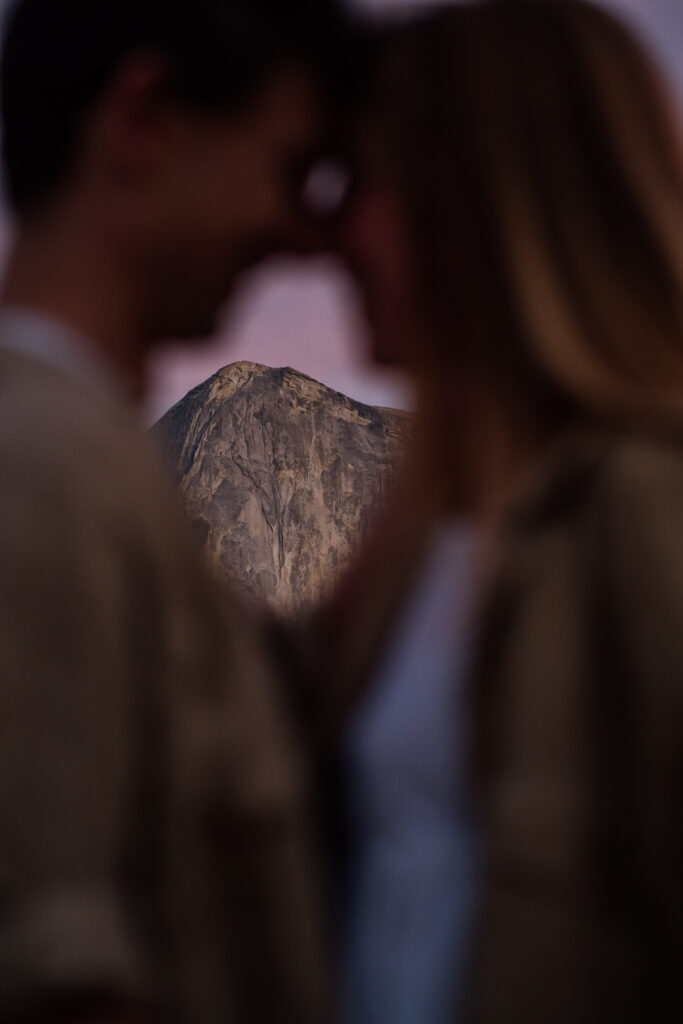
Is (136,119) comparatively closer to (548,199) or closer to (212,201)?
(212,201)

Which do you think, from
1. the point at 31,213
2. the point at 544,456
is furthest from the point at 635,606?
the point at 31,213

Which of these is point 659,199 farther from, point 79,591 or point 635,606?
point 79,591

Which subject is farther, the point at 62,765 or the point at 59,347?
the point at 59,347

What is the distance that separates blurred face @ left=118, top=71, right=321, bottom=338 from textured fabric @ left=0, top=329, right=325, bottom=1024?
401 millimetres

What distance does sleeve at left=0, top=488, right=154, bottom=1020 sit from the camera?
2.93 feet

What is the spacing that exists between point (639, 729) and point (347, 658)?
Result: 1.58 feet

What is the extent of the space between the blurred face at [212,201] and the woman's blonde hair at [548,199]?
210 millimetres

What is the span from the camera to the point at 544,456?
4.10 feet

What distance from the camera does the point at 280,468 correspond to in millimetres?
61406

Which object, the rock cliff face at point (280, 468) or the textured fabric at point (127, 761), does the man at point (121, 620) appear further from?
the rock cliff face at point (280, 468)

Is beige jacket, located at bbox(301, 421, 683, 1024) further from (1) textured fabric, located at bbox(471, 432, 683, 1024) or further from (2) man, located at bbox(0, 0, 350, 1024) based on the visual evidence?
(2) man, located at bbox(0, 0, 350, 1024)

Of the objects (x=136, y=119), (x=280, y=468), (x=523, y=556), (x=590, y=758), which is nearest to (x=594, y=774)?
(x=590, y=758)

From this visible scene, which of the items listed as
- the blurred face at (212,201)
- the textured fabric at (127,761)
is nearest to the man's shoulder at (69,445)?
the textured fabric at (127,761)

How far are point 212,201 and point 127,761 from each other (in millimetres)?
952
